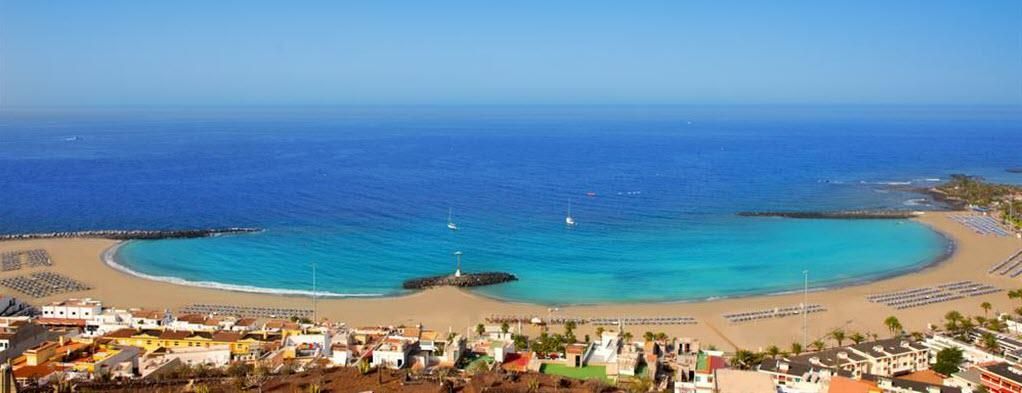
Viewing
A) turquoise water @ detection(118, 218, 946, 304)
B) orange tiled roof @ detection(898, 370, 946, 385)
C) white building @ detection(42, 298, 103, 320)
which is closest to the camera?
orange tiled roof @ detection(898, 370, 946, 385)

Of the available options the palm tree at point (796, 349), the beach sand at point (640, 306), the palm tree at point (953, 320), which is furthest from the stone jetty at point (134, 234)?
the palm tree at point (953, 320)

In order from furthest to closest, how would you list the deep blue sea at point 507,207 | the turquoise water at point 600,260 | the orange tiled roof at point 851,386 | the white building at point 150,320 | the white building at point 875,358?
the deep blue sea at point 507,207 → the turquoise water at point 600,260 → the white building at point 150,320 → the white building at point 875,358 → the orange tiled roof at point 851,386

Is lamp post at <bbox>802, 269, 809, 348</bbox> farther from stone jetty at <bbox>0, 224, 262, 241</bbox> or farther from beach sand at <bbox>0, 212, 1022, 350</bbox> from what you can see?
stone jetty at <bbox>0, 224, 262, 241</bbox>

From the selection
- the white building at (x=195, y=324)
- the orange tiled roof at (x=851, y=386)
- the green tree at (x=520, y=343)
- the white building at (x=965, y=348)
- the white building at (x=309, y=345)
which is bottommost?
the white building at (x=195, y=324)

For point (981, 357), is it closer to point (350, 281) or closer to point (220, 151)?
point (350, 281)

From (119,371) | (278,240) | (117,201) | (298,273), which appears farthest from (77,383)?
(117,201)

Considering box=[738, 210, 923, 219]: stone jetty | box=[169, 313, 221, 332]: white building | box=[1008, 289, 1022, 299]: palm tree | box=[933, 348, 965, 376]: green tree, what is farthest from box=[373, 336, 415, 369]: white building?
box=[738, 210, 923, 219]: stone jetty

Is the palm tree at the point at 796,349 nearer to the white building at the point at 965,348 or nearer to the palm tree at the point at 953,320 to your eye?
the white building at the point at 965,348
